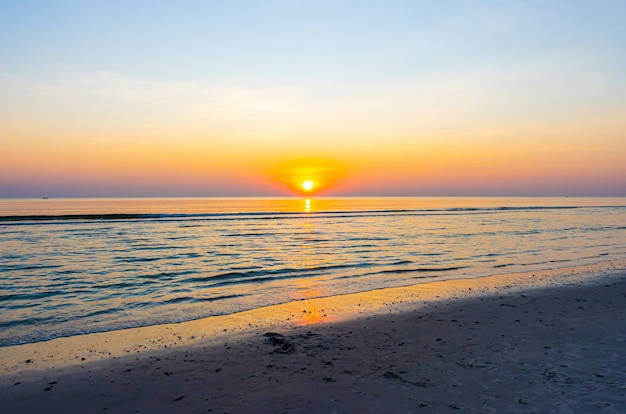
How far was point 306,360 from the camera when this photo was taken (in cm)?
898

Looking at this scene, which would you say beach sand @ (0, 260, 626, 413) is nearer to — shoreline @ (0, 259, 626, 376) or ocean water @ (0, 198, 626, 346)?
shoreline @ (0, 259, 626, 376)

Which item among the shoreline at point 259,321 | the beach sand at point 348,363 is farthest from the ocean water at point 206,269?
the beach sand at point 348,363

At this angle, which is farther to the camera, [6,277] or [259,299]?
[6,277]

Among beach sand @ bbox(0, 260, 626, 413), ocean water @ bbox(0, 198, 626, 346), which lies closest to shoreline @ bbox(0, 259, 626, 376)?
beach sand @ bbox(0, 260, 626, 413)

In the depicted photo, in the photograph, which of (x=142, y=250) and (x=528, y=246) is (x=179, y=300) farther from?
(x=528, y=246)

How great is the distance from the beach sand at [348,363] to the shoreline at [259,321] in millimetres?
70

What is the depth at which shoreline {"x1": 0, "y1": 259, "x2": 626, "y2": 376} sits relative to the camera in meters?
9.91

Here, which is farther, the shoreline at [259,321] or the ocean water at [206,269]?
the ocean water at [206,269]

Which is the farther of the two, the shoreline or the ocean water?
the ocean water

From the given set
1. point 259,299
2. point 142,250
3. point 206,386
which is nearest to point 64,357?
point 206,386

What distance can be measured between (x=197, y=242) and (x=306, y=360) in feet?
97.3

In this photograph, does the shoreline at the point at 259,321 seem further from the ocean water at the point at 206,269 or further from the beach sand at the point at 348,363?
the ocean water at the point at 206,269

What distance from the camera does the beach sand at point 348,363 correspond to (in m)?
6.92

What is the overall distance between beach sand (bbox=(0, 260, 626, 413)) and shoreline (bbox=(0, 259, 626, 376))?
70 mm
